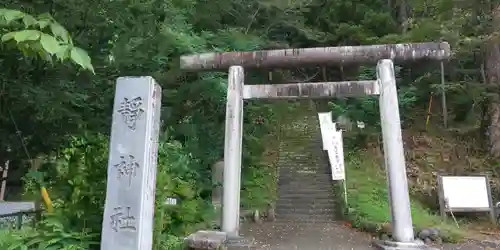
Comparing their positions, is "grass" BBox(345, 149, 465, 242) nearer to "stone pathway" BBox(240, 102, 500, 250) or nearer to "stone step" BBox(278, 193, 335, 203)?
"stone pathway" BBox(240, 102, 500, 250)

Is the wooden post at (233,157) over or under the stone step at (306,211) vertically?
over

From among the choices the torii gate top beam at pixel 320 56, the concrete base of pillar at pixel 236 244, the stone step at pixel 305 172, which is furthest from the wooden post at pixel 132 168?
the stone step at pixel 305 172

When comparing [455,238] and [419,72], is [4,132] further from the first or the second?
[419,72]

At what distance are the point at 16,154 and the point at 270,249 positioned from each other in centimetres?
541

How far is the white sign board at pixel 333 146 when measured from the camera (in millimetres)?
10820

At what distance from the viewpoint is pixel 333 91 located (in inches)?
295

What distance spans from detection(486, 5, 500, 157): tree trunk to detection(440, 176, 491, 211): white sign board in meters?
2.99

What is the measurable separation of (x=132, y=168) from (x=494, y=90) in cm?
1159

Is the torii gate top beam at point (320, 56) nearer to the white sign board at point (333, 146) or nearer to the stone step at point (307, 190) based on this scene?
the white sign board at point (333, 146)

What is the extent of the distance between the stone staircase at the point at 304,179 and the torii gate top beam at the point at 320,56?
15.7ft

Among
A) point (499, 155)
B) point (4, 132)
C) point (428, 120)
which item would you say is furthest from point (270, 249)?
point (428, 120)

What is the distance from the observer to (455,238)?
8320mm

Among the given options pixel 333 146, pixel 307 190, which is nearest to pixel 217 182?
pixel 307 190

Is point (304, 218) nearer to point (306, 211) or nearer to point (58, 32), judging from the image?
point (306, 211)
